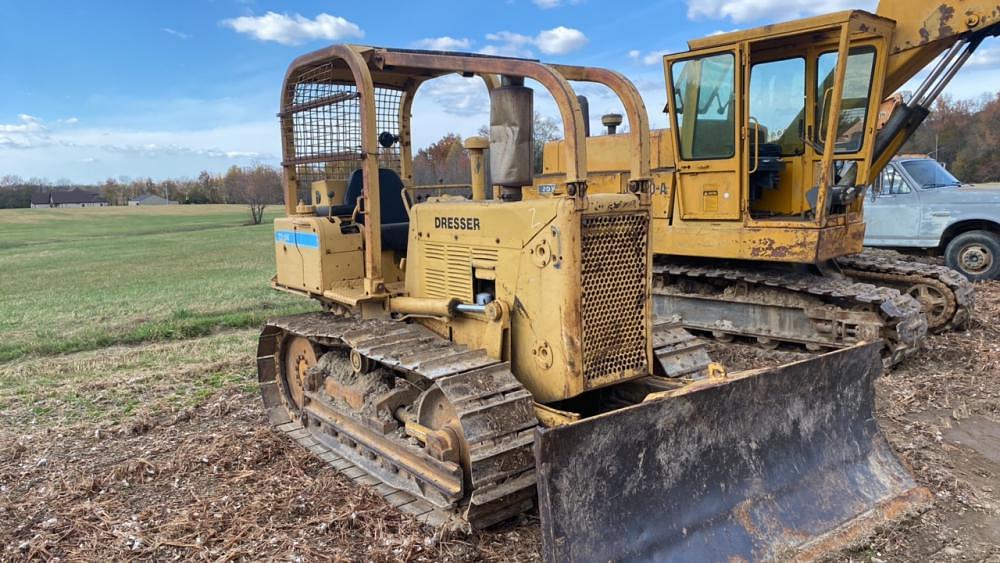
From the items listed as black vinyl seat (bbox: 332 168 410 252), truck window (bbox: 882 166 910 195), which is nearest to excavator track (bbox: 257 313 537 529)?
black vinyl seat (bbox: 332 168 410 252)

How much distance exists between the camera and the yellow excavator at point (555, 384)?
3.73 m

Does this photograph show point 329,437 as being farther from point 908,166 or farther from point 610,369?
point 908,166

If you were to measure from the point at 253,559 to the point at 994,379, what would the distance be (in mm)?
7203

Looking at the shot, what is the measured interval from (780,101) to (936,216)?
6.27 meters

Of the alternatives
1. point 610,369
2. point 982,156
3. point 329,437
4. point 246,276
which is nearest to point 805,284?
point 610,369

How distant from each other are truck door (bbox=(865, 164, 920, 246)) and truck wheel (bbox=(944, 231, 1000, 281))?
2.10ft

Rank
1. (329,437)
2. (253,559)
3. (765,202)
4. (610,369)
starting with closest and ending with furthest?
(253,559) → (610,369) → (329,437) → (765,202)

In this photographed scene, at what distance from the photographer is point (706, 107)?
8266 millimetres

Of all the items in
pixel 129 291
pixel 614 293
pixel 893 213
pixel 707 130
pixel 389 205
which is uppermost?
pixel 707 130

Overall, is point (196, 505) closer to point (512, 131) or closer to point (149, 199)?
point (512, 131)

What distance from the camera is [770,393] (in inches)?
167

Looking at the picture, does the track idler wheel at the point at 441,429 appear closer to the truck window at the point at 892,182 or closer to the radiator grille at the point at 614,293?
the radiator grille at the point at 614,293

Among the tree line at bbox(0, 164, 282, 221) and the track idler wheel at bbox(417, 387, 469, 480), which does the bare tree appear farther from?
the track idler wheel at bbox(417, 387, 469, 480)

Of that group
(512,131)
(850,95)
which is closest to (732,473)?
(512,131)
